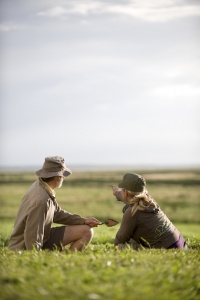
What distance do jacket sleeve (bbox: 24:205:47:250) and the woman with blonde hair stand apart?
1.12 m

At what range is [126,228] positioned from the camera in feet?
25.7

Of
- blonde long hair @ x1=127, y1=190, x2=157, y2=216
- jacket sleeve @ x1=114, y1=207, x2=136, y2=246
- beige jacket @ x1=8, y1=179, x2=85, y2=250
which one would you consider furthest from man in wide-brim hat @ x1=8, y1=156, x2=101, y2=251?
blonde long hair @ x1=127, y1=190, x2=157, y2=216

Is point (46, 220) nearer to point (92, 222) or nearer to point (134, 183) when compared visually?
point (92, 222)

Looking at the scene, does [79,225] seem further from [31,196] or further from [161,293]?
[161,293]

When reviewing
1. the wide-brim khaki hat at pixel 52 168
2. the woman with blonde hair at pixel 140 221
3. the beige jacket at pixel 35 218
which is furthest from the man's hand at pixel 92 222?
the wide-brim khaki hat at pixel 52 168

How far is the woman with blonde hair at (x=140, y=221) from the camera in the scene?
779 cm

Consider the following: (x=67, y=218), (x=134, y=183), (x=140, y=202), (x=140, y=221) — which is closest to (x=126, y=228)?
(x=140, y=221)

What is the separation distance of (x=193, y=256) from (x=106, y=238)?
209 inches

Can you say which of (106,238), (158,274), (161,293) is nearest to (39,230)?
(158,274)

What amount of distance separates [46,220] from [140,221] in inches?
52.1

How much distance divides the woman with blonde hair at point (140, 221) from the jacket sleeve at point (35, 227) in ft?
3.67

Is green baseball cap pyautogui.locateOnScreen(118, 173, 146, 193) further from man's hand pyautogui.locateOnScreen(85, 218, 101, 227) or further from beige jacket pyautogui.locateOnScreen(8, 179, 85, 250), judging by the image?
beige jacket pyautogui.locateOnScreen(8, 179, 85, 250)

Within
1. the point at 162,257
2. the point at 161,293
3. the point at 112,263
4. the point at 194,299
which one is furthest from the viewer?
the point at 162,257

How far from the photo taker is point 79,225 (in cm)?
829
